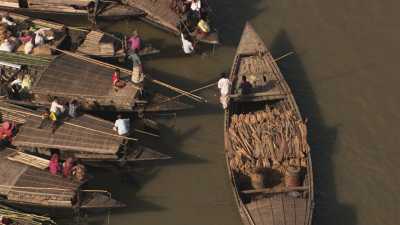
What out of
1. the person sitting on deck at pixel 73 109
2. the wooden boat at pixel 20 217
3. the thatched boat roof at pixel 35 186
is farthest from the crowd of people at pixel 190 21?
the wooden boat at pixel 20 217

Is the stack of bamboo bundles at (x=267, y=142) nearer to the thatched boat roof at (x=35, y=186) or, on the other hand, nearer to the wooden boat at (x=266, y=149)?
the wooden boat at (x=266, y=149)

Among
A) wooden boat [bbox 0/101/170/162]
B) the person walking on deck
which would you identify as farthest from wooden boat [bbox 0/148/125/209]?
the person walking on deck

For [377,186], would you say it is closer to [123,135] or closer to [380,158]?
[380,158]

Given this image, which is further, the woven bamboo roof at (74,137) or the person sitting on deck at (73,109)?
the person sitting on deck at (73,109)

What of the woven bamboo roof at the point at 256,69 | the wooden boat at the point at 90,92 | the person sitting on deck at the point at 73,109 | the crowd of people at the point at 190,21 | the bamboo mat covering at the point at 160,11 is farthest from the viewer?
the bamboo mat covering at the point at 160,11

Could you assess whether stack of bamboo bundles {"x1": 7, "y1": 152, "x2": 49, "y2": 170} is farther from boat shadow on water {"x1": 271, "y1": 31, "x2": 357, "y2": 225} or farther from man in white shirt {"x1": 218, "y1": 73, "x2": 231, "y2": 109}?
boat shadow on water {"x1": 271, "y1": 31, "x2": 357, "y2": 225}

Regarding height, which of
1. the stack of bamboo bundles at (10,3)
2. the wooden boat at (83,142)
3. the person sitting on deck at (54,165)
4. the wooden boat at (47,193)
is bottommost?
the wooden boat at (47,193)
